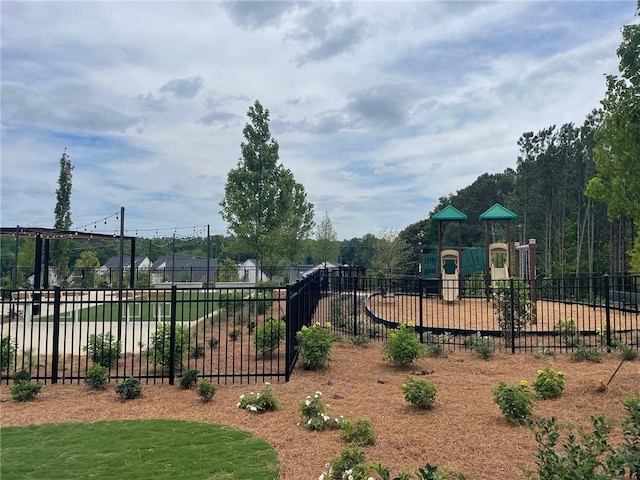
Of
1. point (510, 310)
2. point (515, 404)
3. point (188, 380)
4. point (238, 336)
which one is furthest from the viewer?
point (238, 336)

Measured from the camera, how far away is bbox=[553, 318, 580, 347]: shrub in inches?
367

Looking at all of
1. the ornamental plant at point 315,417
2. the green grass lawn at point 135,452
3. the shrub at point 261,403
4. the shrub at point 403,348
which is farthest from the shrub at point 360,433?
the shrub at point 403,348

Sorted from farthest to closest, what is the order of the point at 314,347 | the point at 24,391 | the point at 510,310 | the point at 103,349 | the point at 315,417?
the point at 510,310
the point at 103,349
the point at 314,347
the point at 24,391
the point at 315,417

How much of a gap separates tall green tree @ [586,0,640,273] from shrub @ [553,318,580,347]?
560 cm

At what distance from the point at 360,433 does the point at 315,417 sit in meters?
0.76

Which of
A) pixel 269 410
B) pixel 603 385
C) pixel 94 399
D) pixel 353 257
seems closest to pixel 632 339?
pixel 603 385

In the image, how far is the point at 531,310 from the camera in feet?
35.1

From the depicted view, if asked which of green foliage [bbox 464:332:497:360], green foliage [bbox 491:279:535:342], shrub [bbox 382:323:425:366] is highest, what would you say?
green foliage [bbox 491:279:535:342]

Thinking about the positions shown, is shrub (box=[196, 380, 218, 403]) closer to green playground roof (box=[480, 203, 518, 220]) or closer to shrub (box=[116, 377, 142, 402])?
shrub (box=[116, 377, 142, 402])

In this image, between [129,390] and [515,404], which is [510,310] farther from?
[129,390]

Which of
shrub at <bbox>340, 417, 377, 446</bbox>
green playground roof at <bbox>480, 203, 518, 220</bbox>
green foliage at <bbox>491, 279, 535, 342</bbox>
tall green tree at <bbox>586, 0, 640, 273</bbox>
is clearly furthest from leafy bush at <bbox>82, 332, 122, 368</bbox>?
green playground roof at <bbox>480, 203, 518, 220</bbox>

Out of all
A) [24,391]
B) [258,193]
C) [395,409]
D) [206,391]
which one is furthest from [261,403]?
[258,193]

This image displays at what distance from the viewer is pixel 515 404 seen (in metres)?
4.98

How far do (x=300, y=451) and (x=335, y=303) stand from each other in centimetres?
894
